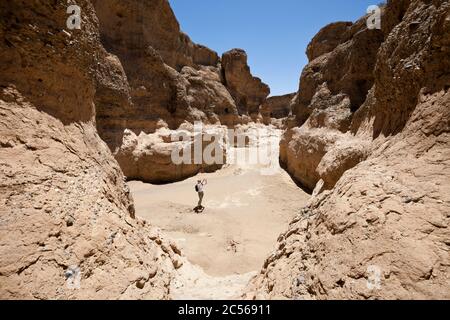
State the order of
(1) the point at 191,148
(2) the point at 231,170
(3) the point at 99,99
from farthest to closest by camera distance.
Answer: (2) the point at 231,170
(1) the point at 191,148
(3) the point at 99,99

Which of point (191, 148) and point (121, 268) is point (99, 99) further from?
point (121, 268)

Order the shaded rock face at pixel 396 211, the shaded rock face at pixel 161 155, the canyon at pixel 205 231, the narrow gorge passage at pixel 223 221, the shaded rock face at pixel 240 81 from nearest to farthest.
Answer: the shaded rock face at pixel 396 211
the canyon at pixel 205 231
the narrow gorge passage at pixel 223 221
the shaded rock face at pixel 161 155
the shaded rock face at pixel 240 81

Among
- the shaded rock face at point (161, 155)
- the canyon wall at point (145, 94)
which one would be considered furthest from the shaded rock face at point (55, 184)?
the shaded rock face at point (161, 155)

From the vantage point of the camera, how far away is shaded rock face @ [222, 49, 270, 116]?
80.2 ft

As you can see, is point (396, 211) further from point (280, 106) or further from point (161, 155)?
point (280, 106)

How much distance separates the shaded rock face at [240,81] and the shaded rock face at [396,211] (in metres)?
21.1

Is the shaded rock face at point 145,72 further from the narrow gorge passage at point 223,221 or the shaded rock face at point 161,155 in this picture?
the narrow gorge passage at point 223,221

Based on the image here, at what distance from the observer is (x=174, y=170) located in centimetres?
1338

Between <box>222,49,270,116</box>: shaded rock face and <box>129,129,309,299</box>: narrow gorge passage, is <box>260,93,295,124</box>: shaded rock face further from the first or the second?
<box>129,129,309,299</box>: narrow gorge passage

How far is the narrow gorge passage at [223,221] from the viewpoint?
5.03 m

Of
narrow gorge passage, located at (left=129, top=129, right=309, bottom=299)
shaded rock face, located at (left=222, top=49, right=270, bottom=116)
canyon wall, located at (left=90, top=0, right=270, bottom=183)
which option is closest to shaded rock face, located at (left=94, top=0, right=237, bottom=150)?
canyon wall, located at (left=90, top=0, right=270, bottom=183)

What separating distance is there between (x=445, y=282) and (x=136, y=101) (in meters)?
14.1

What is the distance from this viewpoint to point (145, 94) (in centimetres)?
1398
